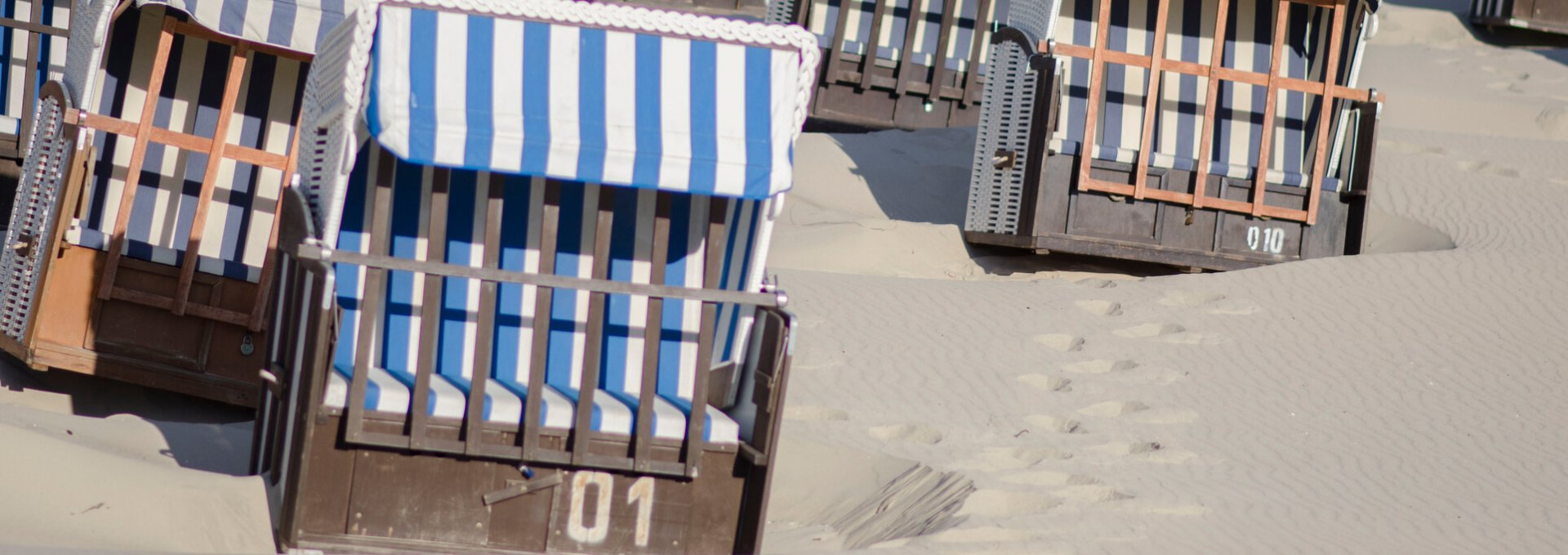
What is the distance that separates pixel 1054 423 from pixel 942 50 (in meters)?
6.95

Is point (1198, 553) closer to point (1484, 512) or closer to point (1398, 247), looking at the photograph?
point (1484, 512)

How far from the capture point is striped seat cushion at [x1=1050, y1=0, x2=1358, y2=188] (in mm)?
10852

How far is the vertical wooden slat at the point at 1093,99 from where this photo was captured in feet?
33.6

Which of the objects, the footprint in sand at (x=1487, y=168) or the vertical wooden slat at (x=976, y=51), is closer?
the footprint in sand at (x=1487, y=168)

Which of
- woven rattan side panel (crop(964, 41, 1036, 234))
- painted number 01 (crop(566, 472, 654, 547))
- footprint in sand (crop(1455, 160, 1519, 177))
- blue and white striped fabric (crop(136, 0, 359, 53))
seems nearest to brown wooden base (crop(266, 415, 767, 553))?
painted number 01 (crop(566, 472, 654, 547))

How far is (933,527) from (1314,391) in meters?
3.07

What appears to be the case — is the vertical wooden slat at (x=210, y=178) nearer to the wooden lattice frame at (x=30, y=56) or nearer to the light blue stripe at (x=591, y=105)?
the light blue stripe at (x=591, y=105)

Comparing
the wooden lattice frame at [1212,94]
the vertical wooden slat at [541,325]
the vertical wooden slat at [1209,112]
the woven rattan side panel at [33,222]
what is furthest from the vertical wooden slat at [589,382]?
the vertical wooden slat at [1209,112]

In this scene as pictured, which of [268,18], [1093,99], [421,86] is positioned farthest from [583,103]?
[1093,99]

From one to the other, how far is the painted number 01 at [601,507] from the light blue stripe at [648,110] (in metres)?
1.02

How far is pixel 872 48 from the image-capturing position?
551 inches

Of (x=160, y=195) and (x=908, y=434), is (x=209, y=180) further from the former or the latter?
(x=908, y=434)

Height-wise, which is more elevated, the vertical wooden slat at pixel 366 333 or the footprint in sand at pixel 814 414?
the vertical wooden slat at pixel 366 333

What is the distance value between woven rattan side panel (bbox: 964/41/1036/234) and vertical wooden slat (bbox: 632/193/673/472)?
212 inches
